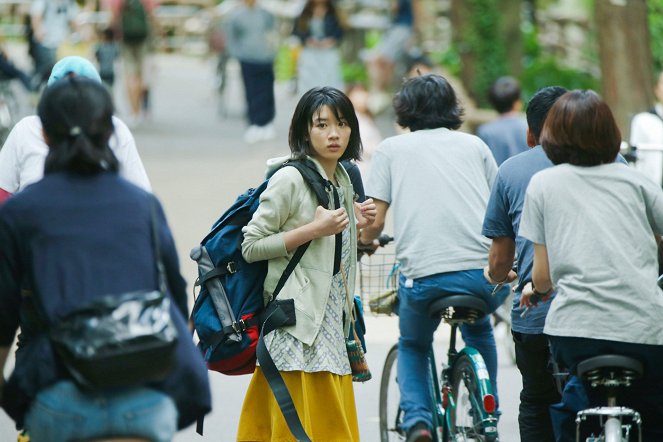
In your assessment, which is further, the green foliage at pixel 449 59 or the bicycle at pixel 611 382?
the green foliage at pixel 449 59

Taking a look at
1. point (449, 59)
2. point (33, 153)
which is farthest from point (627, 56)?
point (449, 59)

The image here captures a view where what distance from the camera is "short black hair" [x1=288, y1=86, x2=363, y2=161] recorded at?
566 centimetres

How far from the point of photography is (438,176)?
251 inches

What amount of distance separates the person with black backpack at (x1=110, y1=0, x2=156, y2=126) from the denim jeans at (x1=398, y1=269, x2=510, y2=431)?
13826 mm

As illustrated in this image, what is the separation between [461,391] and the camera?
640cm

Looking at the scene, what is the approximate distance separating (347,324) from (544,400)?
900 millimetres

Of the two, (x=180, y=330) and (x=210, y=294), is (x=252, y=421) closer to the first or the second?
(x=210, y=294)

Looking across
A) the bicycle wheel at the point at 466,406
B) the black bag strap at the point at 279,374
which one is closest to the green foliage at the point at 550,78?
the bicycle wheel at the point at 466,406

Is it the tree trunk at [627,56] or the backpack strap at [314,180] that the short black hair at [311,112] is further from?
the tree trunk at [627,56]

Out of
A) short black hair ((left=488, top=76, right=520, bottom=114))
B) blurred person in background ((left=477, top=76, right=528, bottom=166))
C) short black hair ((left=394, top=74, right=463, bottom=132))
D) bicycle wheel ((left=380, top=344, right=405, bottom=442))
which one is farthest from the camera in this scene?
short black hair ((left=488, top=76, right=520, bottom=114))

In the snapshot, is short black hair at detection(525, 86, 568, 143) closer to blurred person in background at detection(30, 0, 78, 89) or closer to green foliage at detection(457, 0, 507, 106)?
blurred person in background at detection(30, 0, 78, 89)

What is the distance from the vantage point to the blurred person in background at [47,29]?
63.3ft

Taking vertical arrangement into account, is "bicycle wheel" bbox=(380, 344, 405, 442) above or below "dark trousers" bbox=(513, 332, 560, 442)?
below

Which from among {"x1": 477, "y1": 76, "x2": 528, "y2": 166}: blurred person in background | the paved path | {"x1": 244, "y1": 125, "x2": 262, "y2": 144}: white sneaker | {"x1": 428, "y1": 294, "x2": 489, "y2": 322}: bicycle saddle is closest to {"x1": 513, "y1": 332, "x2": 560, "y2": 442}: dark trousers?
{"x1": 428, "y1": 294, "x2": 489, "y2": 322}: bicycle saddle
